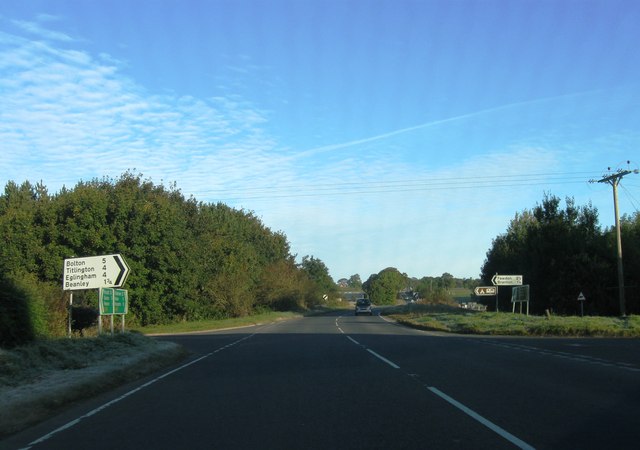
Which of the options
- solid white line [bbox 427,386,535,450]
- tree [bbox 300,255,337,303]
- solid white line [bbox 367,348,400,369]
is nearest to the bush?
solid white line [bbox 367,348,400,369]

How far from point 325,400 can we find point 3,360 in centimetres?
776

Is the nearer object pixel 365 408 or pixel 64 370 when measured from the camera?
pixel 365 408

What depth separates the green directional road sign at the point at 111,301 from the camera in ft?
70.9

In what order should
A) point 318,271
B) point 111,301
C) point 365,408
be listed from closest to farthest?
point 365,408
point 111,301
point 318,271

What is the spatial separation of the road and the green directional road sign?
6.05 meters

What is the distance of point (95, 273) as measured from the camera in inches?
896

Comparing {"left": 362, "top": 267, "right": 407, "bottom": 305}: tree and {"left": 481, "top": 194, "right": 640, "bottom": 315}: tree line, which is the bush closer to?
{"left": 481, "top": 194, "right": 640, "bottom": 315}: tree line

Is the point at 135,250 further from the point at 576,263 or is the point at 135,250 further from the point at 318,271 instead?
the point at 318,271

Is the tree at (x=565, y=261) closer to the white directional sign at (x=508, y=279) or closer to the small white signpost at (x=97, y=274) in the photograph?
the white directional sign at (x=508, y=279)

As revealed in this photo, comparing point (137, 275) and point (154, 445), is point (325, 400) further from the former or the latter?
point (137, 275)

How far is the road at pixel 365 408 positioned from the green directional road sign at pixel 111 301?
6.05 meters

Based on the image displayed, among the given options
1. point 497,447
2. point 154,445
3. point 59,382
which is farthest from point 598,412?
point 59,382

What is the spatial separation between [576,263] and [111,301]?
46.5m

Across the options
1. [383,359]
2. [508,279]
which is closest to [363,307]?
[508,279]
